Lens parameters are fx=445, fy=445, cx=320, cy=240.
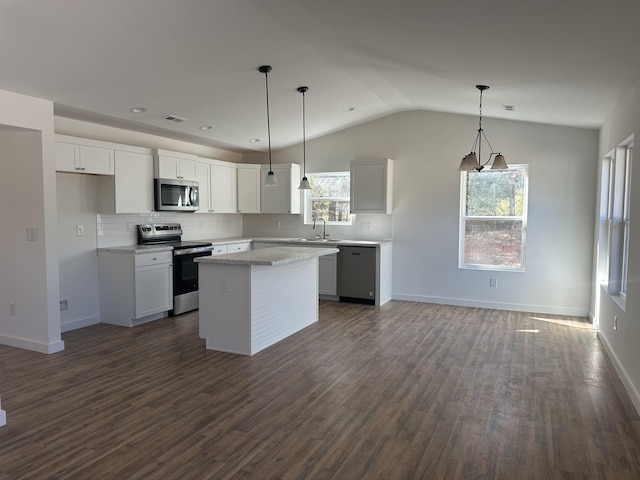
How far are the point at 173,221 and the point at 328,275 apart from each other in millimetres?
2411

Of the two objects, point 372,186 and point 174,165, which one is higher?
point 174,165

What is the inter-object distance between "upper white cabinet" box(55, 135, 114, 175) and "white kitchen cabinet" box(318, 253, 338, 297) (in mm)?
3162

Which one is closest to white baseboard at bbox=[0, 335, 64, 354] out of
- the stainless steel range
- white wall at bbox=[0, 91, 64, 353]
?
white wall at bbox=[0, 91, 64, 353]

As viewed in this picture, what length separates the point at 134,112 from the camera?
4.92 metres

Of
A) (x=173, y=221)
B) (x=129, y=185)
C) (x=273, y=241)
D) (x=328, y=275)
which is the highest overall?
(x=129, y=185)

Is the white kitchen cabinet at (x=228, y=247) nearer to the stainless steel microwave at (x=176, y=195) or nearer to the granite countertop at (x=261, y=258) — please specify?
the stainless steel microwave at (x=176, y=195)

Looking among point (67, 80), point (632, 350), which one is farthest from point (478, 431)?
point (67, 80)

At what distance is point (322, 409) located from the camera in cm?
310

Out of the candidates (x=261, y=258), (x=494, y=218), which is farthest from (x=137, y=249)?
(x=494, y=218)

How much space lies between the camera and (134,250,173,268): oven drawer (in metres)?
5.23

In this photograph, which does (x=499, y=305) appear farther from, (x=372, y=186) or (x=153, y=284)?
(x=153, y=284)

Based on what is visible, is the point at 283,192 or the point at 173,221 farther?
the point at 283,192

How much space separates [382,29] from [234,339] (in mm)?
3007

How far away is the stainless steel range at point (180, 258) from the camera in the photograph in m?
5.75
